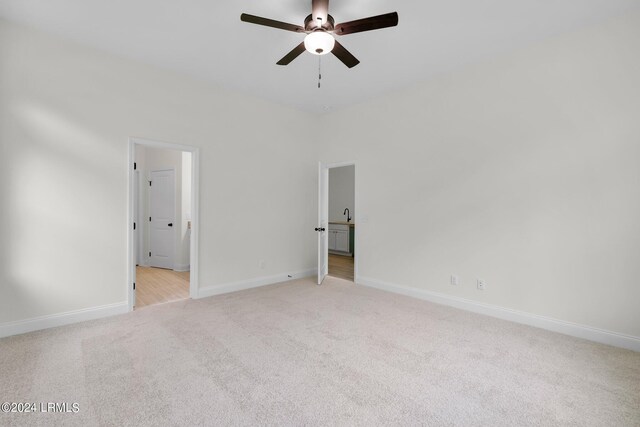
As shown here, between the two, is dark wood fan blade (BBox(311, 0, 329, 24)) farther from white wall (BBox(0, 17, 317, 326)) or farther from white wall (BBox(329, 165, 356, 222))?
white wall (BBox(329, 165, 356, 222))

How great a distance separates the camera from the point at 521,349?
8.59ft

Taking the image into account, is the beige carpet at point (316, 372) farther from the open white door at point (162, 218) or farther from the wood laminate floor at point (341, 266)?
the open white door at point (162, 218)

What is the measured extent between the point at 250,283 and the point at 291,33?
3.45 meters

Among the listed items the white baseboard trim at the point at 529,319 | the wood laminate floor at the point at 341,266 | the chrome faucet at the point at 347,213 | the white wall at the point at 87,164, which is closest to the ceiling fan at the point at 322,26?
the white wall at the point at 87,164

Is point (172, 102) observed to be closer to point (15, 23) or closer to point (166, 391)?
point (15, 23)

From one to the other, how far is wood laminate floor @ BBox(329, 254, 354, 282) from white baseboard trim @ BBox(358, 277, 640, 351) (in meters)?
1.18

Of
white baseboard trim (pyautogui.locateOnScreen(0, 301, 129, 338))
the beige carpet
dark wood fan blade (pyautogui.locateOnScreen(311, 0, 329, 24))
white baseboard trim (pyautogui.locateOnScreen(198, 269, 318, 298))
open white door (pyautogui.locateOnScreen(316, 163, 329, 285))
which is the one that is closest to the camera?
the beige carpet

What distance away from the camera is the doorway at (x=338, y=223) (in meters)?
5.12

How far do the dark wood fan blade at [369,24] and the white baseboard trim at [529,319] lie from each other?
3.19 meters

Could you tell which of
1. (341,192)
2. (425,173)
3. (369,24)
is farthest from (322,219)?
(341,192)

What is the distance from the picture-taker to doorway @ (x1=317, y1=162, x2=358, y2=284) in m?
5.12

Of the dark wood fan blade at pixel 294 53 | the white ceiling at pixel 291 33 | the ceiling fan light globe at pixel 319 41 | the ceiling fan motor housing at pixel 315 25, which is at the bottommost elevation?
the ceiling fan light globe at pixel 319 41

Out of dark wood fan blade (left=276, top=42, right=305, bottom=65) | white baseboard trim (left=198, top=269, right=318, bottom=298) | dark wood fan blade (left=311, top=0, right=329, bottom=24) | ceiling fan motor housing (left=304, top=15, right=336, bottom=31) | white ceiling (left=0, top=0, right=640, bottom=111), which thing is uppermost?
white ceiling (left=0, top=0, right=640, bottom=111)

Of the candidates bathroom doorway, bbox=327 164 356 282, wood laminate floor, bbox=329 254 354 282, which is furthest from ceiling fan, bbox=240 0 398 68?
bathroom doorway, bbox=327 164 356 282
